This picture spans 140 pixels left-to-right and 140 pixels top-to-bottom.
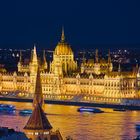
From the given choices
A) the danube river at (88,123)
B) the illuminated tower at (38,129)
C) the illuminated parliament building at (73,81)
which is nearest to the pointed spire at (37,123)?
the illuminated tower at (38,129)

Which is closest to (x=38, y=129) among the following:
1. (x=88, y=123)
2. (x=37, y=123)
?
(x=37, y=123)

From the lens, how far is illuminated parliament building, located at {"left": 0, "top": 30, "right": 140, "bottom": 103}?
160ft

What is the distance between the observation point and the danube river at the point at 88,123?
29.7 m

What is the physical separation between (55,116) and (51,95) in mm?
12735

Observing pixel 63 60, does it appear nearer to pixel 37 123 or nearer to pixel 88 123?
pixel 88 123

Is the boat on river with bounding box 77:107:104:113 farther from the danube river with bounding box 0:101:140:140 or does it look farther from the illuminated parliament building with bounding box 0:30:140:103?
the illuminated parliament building with bounding box 0:30:140:103

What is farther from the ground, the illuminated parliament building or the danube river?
the illuminated parliament building

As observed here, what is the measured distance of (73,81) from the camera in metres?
50.6

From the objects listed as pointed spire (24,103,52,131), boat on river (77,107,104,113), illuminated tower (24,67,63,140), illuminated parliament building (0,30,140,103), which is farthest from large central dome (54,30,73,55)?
pointed spire (24,103,52,131)

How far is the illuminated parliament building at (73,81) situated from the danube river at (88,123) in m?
5.16

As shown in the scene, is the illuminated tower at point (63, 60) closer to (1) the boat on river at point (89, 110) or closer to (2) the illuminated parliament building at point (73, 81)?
(2) the illuminated parliament building at point (73, 81)

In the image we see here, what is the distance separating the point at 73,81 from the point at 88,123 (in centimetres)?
1579

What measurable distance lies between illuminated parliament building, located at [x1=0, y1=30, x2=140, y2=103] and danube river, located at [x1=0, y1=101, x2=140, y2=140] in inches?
203

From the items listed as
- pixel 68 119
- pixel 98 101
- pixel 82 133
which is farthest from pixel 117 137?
pixel 98 101
